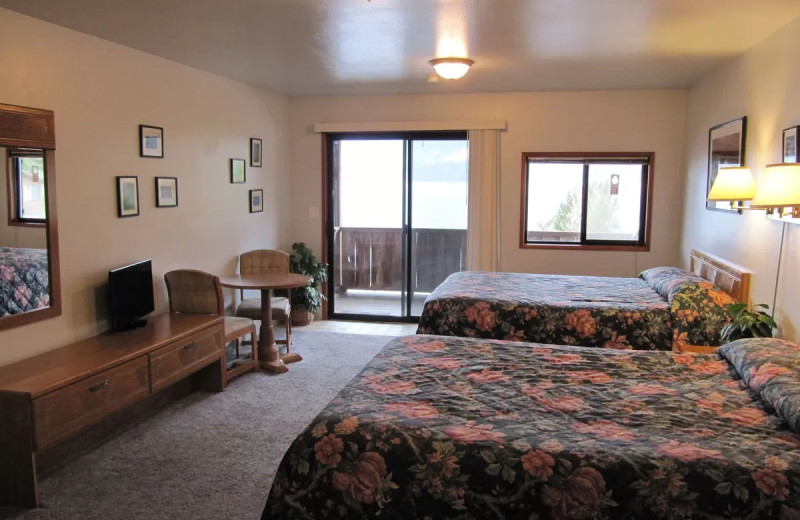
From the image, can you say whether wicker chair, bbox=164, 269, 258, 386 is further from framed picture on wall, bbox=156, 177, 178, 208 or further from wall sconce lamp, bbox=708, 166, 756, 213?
wall sconce lamp, bbox=708, 166, 756, 213

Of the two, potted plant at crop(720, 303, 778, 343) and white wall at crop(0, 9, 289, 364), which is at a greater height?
white wall at crop(0, 9, 289, 364)

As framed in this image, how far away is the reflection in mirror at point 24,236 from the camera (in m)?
3.19

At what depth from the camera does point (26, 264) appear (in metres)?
3.33

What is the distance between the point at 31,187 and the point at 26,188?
4 cm

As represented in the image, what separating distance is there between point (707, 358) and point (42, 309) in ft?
11.4

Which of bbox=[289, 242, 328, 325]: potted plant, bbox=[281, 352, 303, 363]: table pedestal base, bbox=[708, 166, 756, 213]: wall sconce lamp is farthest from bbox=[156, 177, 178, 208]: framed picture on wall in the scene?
bbox=[708, 166, 756, 213]: wall sconce lamp

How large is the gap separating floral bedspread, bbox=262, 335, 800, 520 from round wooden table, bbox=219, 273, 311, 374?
243 centimetres

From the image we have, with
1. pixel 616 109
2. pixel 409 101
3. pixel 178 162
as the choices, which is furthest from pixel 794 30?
pixel 178 162

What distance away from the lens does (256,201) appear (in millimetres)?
6020

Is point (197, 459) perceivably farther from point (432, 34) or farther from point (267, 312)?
point (432, 34)

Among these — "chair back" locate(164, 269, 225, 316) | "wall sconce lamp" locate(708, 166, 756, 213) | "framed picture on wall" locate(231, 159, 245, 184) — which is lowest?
"chair back" locate(164, 269, 225, 316)

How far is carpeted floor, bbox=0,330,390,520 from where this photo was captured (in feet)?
9.34

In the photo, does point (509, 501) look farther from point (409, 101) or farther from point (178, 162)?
point (409, 101)

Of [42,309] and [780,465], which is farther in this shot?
[42,309]
